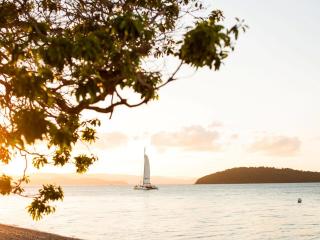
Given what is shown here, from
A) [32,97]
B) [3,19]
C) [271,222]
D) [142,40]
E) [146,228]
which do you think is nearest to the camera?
[32,97]

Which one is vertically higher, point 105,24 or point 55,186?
point 105,24

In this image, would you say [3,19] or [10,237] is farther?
[10,237]

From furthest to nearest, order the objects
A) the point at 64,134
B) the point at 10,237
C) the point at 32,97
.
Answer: the point at 10,237 < the point at 64,134 < the point at 32,97

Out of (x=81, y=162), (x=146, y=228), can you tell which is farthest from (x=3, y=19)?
(x=146, y=228)

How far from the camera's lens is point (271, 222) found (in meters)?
64.8

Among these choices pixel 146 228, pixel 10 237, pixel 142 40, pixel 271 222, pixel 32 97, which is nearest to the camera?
pixel 32 97

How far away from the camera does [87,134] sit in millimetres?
14375

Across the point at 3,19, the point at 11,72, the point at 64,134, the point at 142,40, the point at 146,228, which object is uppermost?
the point at 3,19

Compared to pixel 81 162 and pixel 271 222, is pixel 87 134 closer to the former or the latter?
pixel 81 162

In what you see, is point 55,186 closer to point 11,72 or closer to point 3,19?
point 3,19

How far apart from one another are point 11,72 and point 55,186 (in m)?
7.05

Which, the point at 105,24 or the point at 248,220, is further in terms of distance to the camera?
the point at 248,220

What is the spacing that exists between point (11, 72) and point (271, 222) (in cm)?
6016

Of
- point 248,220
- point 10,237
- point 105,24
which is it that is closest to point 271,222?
point 248,220
